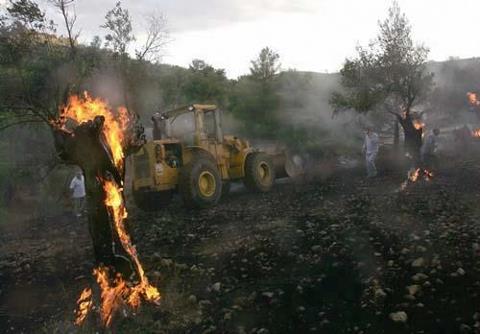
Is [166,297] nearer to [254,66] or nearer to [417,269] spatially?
[417,269]

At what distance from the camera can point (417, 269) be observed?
6594 millimetres

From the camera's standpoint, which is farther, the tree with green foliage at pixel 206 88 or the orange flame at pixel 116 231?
the tree with green foliage at pixel 206 88

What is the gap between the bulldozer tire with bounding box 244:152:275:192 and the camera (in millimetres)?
15891

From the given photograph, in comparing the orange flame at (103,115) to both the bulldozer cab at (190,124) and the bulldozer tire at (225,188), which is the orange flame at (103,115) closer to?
the bulldozer cab at (190,124)

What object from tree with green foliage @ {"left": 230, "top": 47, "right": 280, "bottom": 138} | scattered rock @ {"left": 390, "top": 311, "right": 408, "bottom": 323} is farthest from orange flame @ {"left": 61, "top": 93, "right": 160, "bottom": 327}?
tree with green foliage @ {"left": 230, "top": 47, "right": 280, "bottom": 138}

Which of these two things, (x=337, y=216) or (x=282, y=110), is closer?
(x=337, y=216)

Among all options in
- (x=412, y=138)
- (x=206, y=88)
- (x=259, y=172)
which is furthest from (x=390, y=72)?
(x=206, y=88)

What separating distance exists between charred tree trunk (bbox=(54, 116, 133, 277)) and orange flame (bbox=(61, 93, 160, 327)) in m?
0.09

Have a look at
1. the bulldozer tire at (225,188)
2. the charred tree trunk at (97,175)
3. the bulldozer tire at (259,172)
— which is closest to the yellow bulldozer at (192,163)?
the bulldozer tire at (259,172)

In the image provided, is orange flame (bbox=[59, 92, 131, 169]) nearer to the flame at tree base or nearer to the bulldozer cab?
the bulldozer cab

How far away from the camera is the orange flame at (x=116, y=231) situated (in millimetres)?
6121

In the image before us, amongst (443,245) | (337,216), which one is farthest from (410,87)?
(443,245)

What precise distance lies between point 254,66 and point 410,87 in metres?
15.1

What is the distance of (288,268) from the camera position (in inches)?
293
